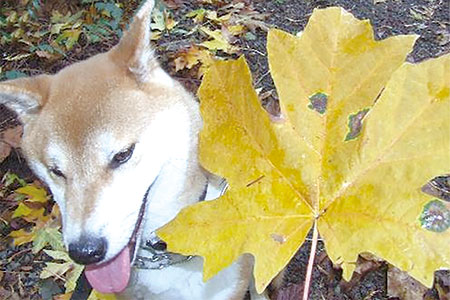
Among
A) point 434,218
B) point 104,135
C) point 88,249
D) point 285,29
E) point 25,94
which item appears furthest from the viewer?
point 285,29

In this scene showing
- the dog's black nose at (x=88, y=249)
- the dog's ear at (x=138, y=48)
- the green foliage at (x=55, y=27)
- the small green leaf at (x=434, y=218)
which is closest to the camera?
the small green leaf at (x=434, y=218)

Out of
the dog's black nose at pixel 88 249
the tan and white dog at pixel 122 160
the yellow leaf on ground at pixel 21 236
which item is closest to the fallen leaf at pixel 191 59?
the yellow leaf on ground at pixel 21 236

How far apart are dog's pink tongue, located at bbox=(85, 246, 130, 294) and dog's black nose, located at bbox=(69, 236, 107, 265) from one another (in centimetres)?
14

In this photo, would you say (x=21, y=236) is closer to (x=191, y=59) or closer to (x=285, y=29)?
(x=191, y=59)

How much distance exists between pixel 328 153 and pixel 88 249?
40.3 inches

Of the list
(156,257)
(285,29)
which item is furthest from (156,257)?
(285,29)

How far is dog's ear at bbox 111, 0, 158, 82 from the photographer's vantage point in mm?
1832

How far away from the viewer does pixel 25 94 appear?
1.94m

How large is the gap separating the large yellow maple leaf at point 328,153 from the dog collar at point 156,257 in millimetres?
1165

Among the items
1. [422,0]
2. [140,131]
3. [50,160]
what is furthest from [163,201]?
[422,0]

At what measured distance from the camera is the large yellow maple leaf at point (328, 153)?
728 mm

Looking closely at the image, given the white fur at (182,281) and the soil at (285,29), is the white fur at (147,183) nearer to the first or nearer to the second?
the white fur at (182,281)

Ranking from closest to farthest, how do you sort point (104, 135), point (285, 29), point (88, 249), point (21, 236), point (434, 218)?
point (434, 218), point (88, 249), point (104, 135), point (21, 236), point (285, 29)

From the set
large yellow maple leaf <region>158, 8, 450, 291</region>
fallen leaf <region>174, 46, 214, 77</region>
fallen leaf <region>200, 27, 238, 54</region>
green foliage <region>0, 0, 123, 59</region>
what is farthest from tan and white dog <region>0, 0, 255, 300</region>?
green foliage <region>0, 0, 123, 59</region>
